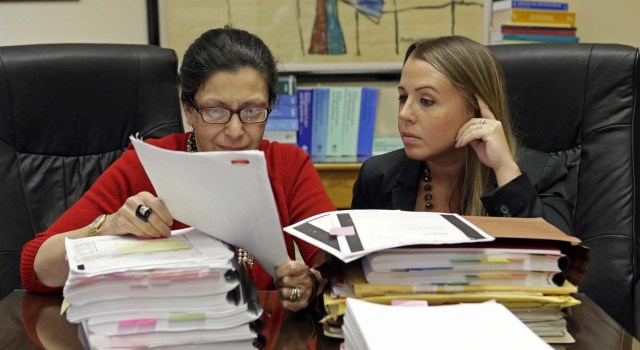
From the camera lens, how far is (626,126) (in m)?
1.57

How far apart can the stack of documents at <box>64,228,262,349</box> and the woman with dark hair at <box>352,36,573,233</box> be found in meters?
→ 0.73

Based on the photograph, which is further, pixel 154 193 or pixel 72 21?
pixel 72 21

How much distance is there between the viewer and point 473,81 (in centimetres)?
145

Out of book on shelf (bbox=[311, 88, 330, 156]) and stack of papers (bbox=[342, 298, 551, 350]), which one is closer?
stack of papers (bbox=[342, 298, 551, 350])

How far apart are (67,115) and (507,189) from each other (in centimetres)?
107

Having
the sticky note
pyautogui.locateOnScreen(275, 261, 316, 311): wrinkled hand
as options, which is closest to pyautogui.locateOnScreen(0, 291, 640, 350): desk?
pyautogui.locateOnScreen(275, 261, 316, 311): wrinkled hand

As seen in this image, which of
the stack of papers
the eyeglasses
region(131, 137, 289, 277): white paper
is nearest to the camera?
the stack of papers

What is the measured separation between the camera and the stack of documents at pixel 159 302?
772 millimetres

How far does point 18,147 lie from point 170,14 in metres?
1.12

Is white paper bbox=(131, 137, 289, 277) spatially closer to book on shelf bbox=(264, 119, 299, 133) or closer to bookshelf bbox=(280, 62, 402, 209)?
book on shelf bbox=(264, 119, 299, 133)

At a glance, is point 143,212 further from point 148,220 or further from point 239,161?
point 239,161

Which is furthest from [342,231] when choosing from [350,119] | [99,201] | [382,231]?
[350,119]

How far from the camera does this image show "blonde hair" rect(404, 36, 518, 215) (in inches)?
56.6

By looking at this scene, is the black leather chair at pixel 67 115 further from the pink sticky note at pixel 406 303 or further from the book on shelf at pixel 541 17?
the book on shelf at pixel 541 17
